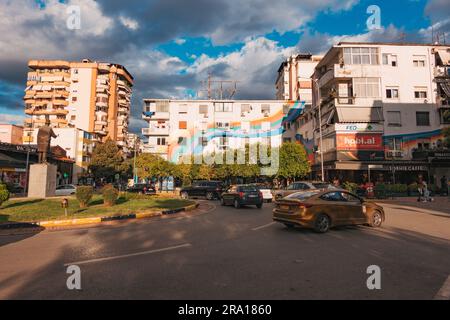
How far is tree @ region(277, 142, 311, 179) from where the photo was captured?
38.8 metres

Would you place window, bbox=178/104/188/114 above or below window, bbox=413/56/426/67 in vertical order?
below

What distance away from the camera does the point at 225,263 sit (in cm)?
599

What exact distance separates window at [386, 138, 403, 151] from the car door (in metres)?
30.1

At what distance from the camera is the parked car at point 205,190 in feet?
88.1

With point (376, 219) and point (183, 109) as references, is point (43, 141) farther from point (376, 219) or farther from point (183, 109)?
point (183, 109)

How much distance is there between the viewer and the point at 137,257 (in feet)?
21.5

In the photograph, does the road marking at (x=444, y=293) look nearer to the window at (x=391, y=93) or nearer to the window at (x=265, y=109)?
the window at (x=391, y=93)

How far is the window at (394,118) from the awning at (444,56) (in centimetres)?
928

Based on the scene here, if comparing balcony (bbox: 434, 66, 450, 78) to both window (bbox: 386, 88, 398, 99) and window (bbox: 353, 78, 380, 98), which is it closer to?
window (bbox: 386, 88, 398, 99)

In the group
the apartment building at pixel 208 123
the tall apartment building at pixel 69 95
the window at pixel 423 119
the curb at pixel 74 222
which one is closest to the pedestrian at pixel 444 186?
the window at pixel 423 119

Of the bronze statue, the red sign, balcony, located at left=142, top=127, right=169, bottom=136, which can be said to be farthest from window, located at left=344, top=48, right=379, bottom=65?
balcony, located at left=142, top=127, right=169, bottom=136

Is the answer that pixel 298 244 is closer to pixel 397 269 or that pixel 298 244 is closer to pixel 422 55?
pixel 397 269

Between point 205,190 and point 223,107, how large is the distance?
114 ft
